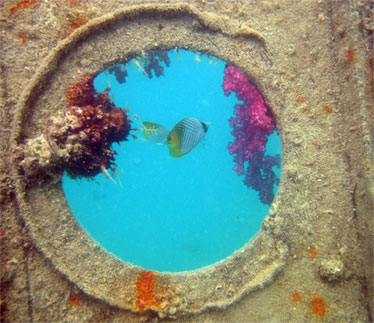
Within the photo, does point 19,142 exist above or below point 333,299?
above

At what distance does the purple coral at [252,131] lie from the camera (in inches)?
182

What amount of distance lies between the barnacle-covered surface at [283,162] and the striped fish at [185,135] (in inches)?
44.9

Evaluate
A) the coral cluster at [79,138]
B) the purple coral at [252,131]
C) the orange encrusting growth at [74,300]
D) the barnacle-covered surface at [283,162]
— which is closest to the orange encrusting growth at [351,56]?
the barnacle-covered surface at [283,162]

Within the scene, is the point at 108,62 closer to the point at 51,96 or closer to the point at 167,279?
Result: the point at 51,96

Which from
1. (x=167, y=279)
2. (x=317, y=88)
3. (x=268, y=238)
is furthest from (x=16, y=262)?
(x=317, y=88)

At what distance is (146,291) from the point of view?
2877 millimetres

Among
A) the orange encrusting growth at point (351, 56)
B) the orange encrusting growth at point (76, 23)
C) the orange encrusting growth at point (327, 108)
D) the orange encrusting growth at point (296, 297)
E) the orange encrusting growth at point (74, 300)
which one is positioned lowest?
the orange encrusting growth at point (74, 300)

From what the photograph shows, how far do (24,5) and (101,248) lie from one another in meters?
3.06

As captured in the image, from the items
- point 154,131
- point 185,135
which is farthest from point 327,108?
point 154,131

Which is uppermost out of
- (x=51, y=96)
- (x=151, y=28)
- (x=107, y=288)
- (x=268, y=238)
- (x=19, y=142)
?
(x=151, y=28)

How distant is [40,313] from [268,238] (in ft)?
8.63

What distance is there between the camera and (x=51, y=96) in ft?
9.75

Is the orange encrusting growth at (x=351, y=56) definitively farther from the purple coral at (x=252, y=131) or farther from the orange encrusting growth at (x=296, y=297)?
the orange encrusting growth at (x=296, y=297)

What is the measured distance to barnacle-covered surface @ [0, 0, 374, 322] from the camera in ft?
8.84
